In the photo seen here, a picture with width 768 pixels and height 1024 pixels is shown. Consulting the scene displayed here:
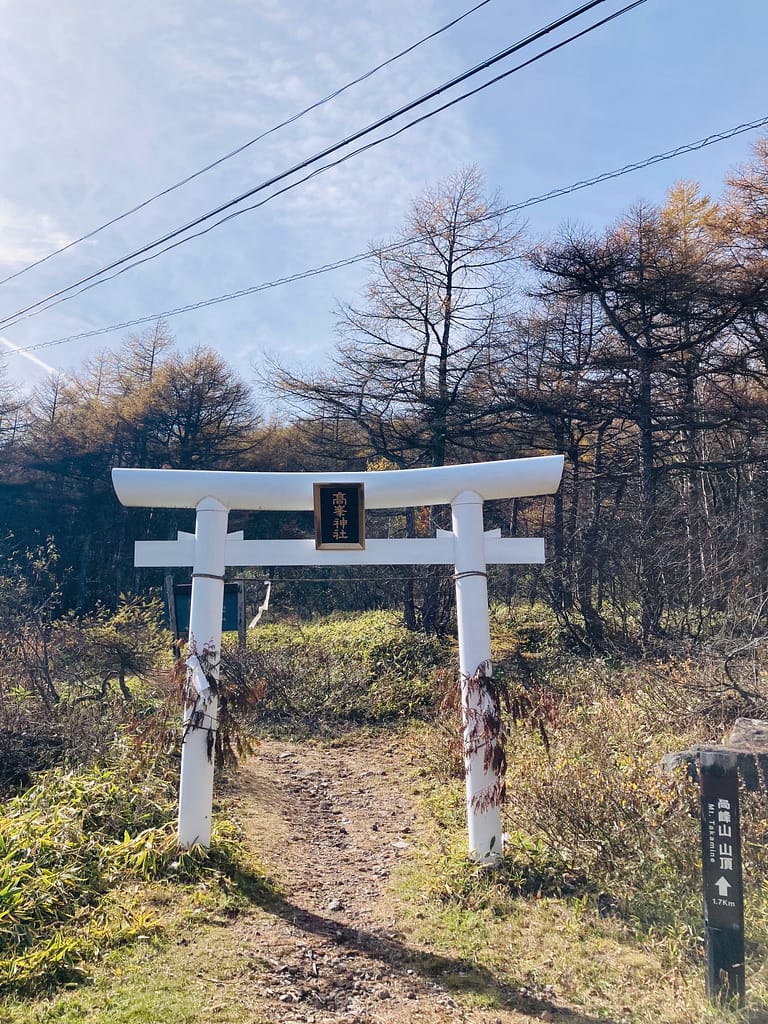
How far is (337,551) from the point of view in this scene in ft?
17.5

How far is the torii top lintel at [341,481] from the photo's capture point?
5301 mm

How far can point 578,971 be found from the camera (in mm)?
3824

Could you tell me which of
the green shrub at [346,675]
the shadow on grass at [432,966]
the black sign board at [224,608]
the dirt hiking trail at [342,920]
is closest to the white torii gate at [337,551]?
the dirt hiking trail at [342,920]

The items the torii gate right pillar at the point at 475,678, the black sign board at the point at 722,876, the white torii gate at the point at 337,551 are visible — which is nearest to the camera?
the black sign board at the point at 722,876

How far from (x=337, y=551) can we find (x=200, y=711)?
4.85ft

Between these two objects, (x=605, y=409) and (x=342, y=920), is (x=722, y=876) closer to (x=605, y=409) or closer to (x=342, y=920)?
(x=342, y=920)

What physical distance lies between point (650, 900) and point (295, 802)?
12.3 ft

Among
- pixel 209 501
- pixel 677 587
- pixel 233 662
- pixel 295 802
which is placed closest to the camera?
pixel 209 501

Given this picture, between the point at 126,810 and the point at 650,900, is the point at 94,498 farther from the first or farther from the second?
the point at 650,900

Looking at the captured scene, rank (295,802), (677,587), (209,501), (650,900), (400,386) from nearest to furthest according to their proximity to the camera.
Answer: (650,900)
(209,501)
(295,802)
(677,587)
(400,386)

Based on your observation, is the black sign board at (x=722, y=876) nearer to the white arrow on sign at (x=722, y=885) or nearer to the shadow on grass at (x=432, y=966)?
the white arrow on sign at (x=722, y=885)

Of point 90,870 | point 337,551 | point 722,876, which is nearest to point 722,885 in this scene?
point 722,876

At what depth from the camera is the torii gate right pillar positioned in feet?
16.3

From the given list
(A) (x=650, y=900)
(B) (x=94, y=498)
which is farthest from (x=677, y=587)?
(B) (x=94, y=498)
